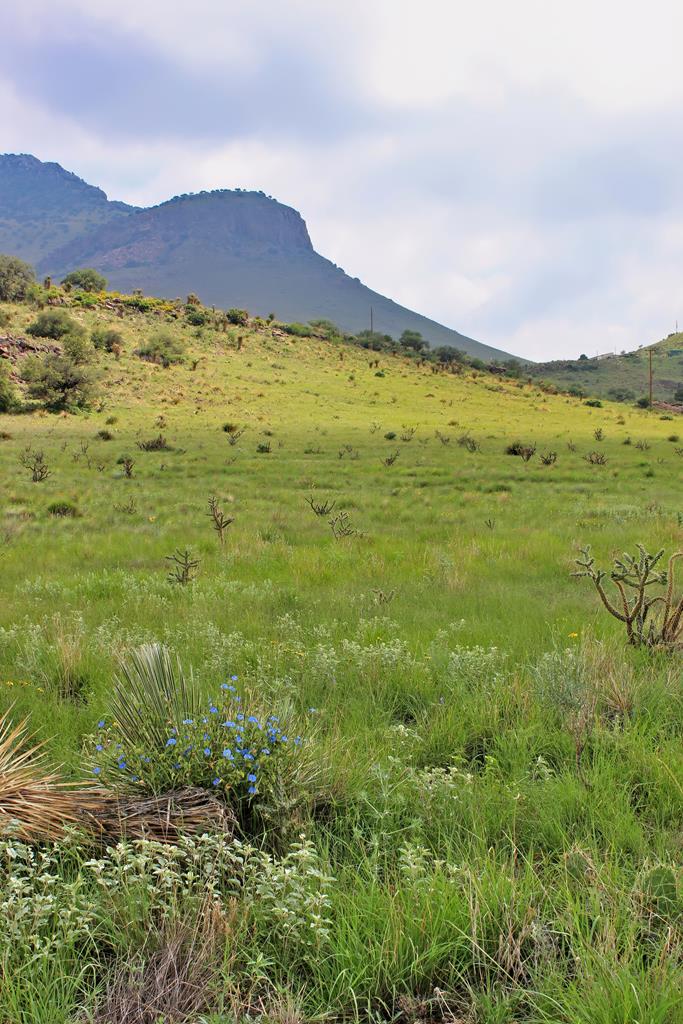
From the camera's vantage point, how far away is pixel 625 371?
124188mm

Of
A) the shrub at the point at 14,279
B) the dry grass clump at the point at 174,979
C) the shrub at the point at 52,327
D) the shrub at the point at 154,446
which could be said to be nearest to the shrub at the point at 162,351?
the shrub at the point at 52,327

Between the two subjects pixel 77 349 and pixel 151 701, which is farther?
pixel 77 349

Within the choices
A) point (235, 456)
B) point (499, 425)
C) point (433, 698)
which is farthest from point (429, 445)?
point (433, 698)

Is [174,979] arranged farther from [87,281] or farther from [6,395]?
[87,281]

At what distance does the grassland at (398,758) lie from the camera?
78.5 inches

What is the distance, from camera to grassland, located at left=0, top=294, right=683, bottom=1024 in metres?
1.99

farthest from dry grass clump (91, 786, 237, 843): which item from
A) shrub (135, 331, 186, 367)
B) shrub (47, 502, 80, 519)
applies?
shrub (135, 331, 186, 367)

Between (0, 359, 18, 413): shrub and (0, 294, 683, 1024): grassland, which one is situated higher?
Result: (0, 359, 18, 413): shrub

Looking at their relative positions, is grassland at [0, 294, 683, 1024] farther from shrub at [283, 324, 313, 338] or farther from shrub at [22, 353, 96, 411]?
shrub at [283, 324, 313, 338]

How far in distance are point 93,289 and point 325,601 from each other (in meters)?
87.1

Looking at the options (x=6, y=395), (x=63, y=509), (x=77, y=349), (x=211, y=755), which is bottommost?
(x=63, y=509)

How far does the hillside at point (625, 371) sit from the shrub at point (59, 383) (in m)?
85.0

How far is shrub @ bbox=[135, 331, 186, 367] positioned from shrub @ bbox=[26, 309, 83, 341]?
236 inches

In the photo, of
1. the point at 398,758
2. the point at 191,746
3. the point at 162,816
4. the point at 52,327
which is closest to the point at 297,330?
the point at 52,327
